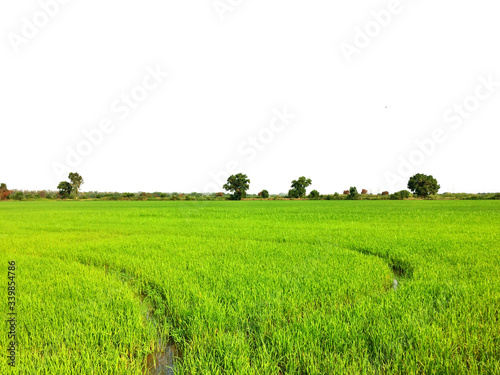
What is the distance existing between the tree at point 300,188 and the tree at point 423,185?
126ft

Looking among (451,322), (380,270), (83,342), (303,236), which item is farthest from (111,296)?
(303,236)

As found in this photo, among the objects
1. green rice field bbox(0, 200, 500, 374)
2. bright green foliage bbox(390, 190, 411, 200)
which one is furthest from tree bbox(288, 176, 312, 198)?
green rice field bbox(0, 200, 500, 374)

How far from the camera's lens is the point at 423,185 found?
7631cm

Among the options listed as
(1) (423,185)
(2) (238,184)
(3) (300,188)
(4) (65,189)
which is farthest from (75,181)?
(1) (423,185)

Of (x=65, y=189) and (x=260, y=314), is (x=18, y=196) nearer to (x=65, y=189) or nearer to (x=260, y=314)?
(x=65, y=189)

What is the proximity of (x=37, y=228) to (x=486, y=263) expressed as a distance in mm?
16447

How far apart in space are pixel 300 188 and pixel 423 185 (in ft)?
141

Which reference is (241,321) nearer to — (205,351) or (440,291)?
(205,351)

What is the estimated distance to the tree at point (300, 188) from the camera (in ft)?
216

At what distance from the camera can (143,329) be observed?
2754mm

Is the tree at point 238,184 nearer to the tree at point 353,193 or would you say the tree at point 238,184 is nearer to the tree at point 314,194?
the tree at point 314,194

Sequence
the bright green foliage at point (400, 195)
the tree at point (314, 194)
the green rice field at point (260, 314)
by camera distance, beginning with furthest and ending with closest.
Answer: the tree at point (314, 194) < the bright green foliage at point (400, 195) < the green rice field at point (260, 314)

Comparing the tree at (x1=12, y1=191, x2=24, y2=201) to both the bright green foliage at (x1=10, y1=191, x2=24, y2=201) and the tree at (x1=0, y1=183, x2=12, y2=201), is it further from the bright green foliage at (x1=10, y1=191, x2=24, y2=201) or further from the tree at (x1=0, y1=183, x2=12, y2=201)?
the tree at (x1=0, y1=183, x2=12, y2=201)

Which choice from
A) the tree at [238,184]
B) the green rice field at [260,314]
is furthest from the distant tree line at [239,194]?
the green rice field at [260,314]
